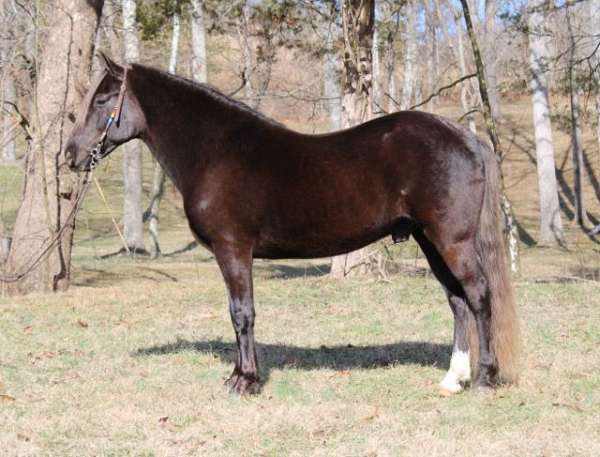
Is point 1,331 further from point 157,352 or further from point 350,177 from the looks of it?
point 350,177

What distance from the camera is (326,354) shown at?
7656 millimetres

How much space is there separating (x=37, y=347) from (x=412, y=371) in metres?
3.81

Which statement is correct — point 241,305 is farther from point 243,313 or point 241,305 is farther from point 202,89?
point 202,89

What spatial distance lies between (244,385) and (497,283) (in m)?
1.98

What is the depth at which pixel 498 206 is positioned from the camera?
5992 millimetres

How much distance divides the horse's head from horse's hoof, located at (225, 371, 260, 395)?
1964mm

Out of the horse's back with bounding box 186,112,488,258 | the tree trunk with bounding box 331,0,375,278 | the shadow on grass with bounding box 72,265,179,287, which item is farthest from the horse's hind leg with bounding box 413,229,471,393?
the shadow on grass with bounding box 72,265,179,287

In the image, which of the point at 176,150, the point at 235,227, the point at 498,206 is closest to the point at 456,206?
the point at 498,206

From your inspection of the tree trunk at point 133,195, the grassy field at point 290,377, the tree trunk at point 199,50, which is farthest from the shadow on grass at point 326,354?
the tree trunk at point 199,50

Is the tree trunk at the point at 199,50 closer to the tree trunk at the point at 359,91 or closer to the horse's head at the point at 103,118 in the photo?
the tree trunk at the point at 359,91

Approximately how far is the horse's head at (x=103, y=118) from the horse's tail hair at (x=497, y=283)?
8.77ft

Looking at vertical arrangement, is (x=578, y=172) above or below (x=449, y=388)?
above

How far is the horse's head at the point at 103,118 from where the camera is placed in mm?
6336

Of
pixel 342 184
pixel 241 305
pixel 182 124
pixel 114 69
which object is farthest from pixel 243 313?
pixel 114 69
